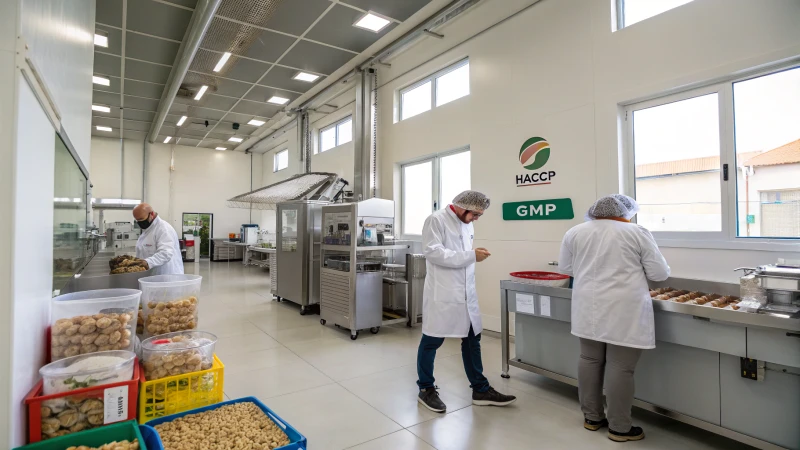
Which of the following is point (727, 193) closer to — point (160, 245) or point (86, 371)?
point (86, 371)

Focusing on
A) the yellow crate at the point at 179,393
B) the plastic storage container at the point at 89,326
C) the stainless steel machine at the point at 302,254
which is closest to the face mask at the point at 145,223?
the stainless steel machine at the point at 302,254

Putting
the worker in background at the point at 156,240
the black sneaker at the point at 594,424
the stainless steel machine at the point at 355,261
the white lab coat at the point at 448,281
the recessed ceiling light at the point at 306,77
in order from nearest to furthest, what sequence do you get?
the black sneaker at the point at 594,424, the white lab coat at the point at 448,281, the worker in background at the point at 156,240, the stainless steel machine at the point at 355,261, the recessed ceiling light at the point at 306,77

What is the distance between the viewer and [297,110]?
888cm

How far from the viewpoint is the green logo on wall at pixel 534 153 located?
409cm

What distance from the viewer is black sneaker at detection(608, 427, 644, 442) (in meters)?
2.34

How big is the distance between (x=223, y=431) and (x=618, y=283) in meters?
2.23

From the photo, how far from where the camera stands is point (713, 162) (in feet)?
9.92

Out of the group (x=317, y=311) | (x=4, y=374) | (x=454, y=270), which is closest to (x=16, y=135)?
(x=4, y=374)

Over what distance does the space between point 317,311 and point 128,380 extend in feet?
15.7

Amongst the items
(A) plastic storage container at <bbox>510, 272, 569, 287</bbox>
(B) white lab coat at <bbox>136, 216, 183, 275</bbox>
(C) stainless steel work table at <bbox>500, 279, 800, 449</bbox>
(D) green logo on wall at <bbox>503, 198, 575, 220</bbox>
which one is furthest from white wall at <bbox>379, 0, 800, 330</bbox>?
(B) white lab coat at <bbox>136, 216, 183, 275</bbox>

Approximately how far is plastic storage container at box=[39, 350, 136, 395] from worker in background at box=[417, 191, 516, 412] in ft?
6.24

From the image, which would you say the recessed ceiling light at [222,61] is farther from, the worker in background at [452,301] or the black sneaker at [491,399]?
the black sneaker at [491,399]

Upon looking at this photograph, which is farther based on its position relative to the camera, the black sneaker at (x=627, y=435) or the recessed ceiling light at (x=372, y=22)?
the recessed ceiling light at (x=372, y=22)

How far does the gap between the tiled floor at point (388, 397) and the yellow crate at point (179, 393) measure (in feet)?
3.30
